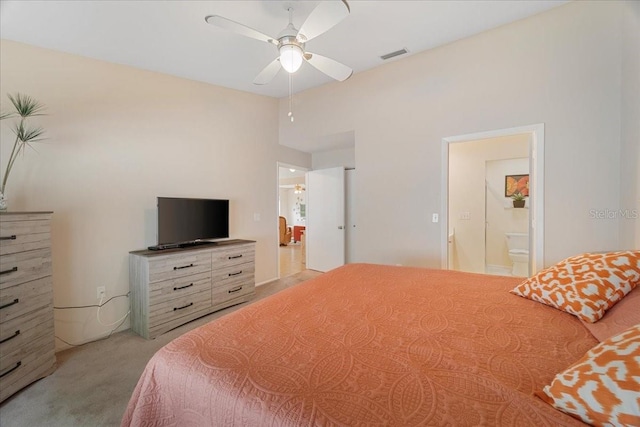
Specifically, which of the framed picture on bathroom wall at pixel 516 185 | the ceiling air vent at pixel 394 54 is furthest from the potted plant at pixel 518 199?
the ceiling air vent at pixel 394 54

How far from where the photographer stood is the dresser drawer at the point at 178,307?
2574mm

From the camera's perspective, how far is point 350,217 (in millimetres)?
4828

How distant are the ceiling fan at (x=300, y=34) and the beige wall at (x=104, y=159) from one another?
4.85 feet

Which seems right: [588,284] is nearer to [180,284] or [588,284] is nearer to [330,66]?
[330,66]

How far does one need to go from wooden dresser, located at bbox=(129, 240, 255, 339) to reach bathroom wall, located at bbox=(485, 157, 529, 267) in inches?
166

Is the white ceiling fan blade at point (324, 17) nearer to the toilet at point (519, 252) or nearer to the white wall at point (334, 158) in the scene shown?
the white wall at point (334, 158)

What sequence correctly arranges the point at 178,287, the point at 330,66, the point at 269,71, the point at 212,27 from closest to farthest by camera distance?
the point at 330,66 → the point at 269,71 → the point at 212,27 → the point at 178,287

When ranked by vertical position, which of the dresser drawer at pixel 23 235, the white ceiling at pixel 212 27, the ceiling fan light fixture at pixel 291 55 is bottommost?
the dresser drawer at pixel 23 235

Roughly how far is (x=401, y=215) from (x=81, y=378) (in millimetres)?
3316

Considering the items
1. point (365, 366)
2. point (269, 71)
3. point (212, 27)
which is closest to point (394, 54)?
point (269, 71)

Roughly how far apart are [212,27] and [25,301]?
2631 millimetres

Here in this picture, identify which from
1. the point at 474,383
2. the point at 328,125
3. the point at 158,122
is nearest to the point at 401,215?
the point at 328,125

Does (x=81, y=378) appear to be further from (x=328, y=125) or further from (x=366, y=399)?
(x=328, y=125)

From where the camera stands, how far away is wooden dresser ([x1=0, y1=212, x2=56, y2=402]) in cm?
174
